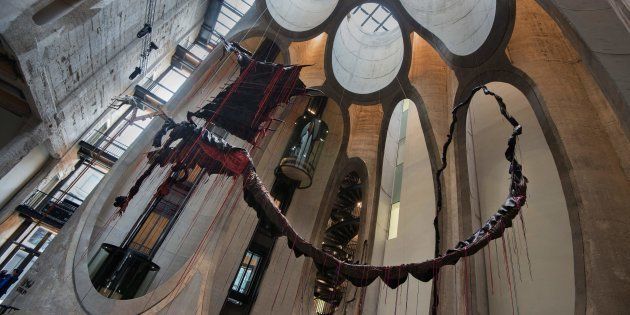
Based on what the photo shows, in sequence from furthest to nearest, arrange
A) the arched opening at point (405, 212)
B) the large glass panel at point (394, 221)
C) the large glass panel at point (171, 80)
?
1. the large glass panel at point (171, 80)
2. the large glass panel at point (394, 221)
3. the arched opening at point (405, 212)

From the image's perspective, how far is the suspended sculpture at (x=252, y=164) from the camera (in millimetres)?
5441

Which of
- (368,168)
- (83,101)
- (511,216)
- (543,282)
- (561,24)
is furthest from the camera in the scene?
(368,168)

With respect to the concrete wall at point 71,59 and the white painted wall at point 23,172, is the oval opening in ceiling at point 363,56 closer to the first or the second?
the concrete wall at point 71,59

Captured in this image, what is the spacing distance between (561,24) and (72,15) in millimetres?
9249

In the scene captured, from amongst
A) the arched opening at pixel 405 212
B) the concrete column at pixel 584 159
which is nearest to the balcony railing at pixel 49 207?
the arched opening at pixel 405 212

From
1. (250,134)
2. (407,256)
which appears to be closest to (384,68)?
(250,134)

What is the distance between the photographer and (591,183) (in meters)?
5.90

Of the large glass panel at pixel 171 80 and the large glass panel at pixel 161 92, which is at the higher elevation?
the large glass panel at pixel 171 80

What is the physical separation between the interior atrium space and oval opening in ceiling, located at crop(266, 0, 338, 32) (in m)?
0.09

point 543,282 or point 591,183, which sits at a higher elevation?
point 591,183

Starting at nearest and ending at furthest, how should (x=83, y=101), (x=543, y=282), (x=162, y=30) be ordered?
(x=543, y=282), (x=83, y=101), (x=162, y=30)

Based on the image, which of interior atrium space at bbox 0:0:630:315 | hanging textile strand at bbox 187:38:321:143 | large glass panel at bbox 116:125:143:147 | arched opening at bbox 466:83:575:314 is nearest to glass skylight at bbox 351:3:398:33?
interior atrium space at bbox 0:0:630:315

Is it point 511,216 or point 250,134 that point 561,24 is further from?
point 250,134

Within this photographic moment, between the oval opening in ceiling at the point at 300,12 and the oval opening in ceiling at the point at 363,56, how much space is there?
3.54ft
